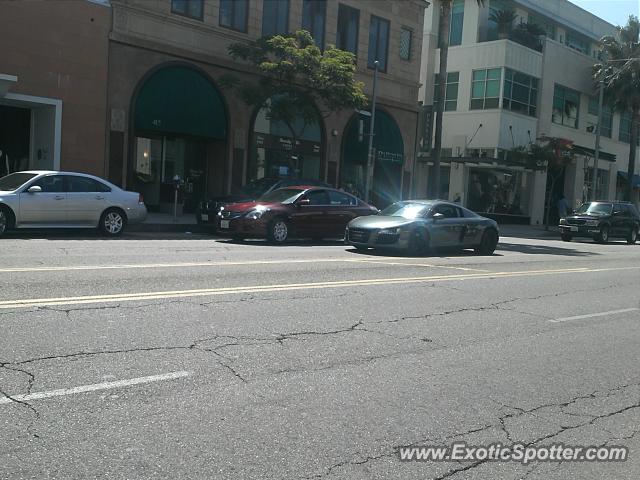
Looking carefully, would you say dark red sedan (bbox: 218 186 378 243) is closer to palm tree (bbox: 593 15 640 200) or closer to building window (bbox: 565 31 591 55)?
palm tree (bbox: 593 15 640 200)

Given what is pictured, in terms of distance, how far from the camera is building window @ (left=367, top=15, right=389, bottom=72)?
3128cm

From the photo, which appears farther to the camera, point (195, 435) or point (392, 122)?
point (392, 122)

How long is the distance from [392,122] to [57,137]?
1691cm

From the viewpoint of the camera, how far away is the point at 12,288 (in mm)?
8141

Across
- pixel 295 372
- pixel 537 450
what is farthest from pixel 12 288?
pixel 537 450

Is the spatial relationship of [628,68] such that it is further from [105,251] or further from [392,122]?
[105,251]

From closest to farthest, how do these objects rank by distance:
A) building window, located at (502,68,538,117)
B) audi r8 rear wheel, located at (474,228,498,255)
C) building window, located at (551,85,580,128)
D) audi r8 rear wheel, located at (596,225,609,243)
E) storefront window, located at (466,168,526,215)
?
audi r8 rear wheel, located at (474,228,498,255)
audi r8 rear wheel, located at (596,225,609,243)
building window, located at (502,68,538,117)
storefront window, located at (466,168,526,215)
building window, located at (551,85,580,128)

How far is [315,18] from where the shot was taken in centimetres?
2850

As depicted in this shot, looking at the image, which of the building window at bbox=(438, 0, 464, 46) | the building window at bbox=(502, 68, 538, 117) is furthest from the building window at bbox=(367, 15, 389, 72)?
the building window at bbox=(438, 0, 464, 46)

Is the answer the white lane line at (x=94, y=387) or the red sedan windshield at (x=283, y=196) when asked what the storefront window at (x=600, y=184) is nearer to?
the red sedan windshield at (x=283, y=196)

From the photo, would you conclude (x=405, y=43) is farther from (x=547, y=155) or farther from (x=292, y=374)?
(x=292, y=374)

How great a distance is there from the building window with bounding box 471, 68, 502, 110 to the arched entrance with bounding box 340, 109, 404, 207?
27.2 ft

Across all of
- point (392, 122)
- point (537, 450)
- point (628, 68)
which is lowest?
point (537, 450)

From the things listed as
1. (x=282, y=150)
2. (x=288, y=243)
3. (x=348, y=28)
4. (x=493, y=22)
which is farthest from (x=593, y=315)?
(x=493, y=22)
